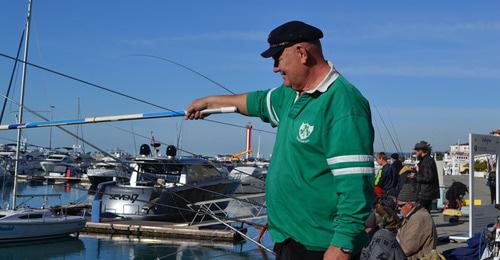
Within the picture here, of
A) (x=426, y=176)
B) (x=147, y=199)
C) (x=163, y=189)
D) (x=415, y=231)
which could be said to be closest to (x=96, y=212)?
(x=147, y=199)

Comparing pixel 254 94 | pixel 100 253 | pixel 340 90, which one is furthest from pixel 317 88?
pixel 100 253

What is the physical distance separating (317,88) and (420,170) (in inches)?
348

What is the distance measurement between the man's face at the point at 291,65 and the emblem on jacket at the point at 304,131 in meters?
0.21

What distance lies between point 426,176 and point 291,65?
878 centimetres

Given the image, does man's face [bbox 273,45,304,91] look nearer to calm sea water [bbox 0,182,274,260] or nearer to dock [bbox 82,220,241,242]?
calm sea water [bbox 0,182,274,260]

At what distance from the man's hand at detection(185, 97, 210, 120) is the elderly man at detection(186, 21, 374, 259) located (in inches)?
30.9

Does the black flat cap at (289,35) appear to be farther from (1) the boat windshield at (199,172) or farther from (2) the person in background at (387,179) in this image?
(1) the boat windshield at (199,172)

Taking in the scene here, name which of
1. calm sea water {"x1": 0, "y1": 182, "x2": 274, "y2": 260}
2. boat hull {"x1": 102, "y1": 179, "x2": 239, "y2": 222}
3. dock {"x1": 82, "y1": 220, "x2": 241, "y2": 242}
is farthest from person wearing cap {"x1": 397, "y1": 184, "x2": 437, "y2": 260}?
boat hull {"x1": 102, "y1": 179, "x2": 239, "y2": 222}

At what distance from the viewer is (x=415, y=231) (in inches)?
281

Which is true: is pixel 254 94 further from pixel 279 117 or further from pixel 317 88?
pixel 317 88

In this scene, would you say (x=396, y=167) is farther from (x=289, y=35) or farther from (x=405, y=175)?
(x=289, y=35)

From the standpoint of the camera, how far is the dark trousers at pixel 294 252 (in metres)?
2.81

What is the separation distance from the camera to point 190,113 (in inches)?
146

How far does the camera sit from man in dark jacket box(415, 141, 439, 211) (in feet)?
36.1
